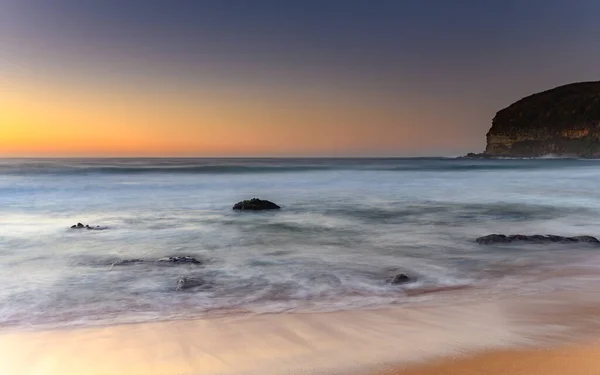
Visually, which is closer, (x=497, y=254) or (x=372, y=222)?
(x=497, y=254)

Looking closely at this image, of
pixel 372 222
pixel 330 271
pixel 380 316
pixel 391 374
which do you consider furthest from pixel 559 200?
pixel 391 374

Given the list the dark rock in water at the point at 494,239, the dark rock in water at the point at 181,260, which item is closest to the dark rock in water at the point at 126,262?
the dark rock in water at the point at 181,260

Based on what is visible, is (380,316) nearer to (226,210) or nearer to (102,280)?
(102,280)

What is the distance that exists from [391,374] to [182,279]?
3.50 m

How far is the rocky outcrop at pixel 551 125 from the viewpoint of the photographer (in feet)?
321

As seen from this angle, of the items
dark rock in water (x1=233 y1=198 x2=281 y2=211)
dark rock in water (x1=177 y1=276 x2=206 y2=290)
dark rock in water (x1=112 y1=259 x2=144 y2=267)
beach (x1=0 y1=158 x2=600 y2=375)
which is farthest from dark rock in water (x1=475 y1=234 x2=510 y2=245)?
dark rock in water (x1=233 y1=198 x2=281 y2=211)

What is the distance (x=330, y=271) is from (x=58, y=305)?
3.48m

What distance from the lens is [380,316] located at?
15.1 feet

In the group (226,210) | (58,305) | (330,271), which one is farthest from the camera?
(226,210)

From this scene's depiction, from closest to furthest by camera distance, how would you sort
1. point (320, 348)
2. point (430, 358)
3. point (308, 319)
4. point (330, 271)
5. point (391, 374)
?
point (391, 374) < point (430, 358) < point (320, 348) < point (308, 319) < point (330, 271)

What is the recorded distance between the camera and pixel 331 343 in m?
3.84

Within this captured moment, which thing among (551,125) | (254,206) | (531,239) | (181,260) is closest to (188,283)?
(181,260)

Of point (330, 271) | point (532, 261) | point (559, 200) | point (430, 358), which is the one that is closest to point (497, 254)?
point (532, 261)

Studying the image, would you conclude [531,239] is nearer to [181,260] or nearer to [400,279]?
[400,279]
